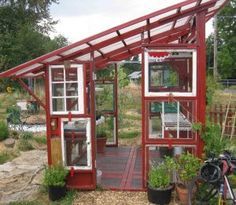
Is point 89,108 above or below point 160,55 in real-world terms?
below

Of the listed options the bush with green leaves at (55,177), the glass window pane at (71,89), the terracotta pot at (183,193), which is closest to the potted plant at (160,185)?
the terracotta pot at (183,193)

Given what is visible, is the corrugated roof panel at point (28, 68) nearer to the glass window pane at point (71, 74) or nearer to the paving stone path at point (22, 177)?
the glass window pane at point (71, 74)

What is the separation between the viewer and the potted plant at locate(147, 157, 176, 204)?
5828 mm

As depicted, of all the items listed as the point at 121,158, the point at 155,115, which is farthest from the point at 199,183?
the point at 121,158

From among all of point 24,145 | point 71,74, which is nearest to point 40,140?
point 24,145

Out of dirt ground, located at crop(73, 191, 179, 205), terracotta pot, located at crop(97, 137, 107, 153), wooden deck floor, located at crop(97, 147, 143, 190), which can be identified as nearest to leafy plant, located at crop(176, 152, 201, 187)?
dirt ground, located at crop(73, 191, 179, 205)

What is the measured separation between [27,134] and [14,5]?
Result: 18454 millimetres

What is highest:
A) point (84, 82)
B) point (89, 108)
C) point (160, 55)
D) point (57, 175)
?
point (160, 55)

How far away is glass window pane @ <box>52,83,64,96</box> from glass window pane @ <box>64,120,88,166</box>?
563 millimetres

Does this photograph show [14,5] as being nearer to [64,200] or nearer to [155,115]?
[155,115]

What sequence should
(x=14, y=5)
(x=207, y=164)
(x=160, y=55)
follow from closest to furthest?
(x=207, y=164) < (x=160, y=55) < (x=14, y=5)

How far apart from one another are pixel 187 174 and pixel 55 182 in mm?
2294

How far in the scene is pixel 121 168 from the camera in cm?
802

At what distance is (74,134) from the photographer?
6.42 m
